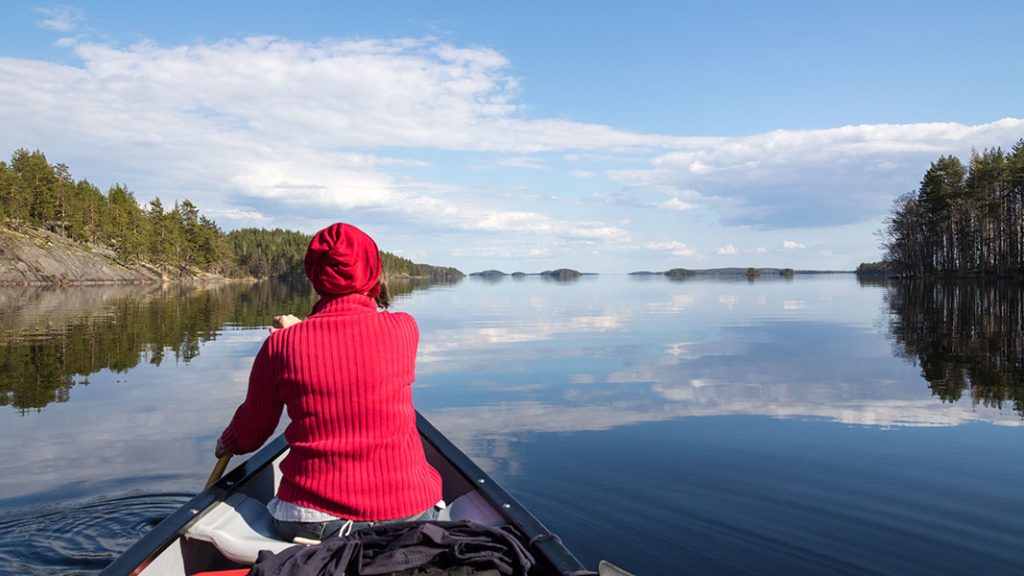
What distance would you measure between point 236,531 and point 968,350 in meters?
18.0

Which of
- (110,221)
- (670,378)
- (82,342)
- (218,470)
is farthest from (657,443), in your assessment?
(110,221)

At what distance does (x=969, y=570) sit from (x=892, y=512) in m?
1.11

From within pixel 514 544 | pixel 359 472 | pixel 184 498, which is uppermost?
pixel 359 472

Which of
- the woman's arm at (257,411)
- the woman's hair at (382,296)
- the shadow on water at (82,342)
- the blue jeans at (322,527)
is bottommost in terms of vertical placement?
the shadow on water at (82,342)

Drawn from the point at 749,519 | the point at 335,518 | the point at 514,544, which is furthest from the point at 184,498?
the point at 749,519

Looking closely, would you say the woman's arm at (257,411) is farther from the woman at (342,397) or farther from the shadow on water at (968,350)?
the shadow on water at (968,350)

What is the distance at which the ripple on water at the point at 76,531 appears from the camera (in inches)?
196

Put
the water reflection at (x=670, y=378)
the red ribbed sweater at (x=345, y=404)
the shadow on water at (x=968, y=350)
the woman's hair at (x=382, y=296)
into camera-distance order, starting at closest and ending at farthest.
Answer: the red ribbed sweater at (x=345, y=404) < the woman's hair at (x=382, y=296) < the water reflection at (x=670, y=378) < the shadow on water at (x=968, y=350)

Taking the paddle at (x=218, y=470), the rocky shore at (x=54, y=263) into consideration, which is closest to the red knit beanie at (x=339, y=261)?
the paddle at (x=218, y=470)

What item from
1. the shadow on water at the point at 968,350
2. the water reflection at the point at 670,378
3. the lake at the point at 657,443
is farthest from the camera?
the shadow on water at the point at 968,350

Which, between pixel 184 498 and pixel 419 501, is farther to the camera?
pixel 184 498

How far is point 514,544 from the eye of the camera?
2934 mm

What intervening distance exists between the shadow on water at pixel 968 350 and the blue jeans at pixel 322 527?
1050 cm

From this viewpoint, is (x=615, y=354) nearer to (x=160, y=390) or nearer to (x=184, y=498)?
(x=160, y=390)
